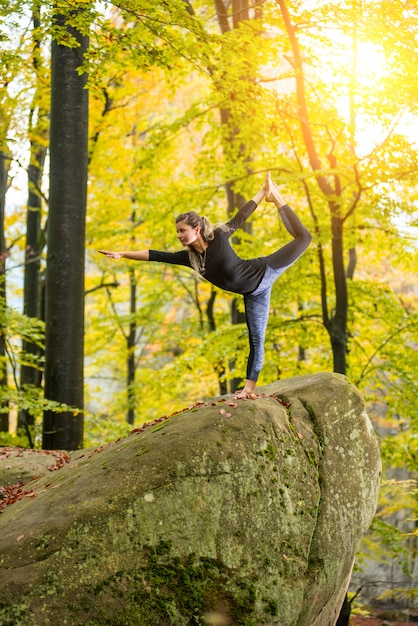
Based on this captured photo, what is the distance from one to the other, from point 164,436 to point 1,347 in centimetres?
805

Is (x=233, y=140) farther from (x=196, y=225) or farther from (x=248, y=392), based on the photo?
(x=248, y=392)

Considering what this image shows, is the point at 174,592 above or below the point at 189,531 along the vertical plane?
below

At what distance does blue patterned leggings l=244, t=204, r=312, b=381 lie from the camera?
586 cm

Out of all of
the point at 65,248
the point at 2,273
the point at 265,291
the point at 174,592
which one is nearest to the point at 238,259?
the point at 265,291

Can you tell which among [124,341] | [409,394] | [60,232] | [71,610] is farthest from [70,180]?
[124,341]

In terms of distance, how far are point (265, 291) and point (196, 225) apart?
106cm

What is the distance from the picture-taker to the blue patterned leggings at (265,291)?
19.2 feet

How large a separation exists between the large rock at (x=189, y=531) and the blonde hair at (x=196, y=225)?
135cm

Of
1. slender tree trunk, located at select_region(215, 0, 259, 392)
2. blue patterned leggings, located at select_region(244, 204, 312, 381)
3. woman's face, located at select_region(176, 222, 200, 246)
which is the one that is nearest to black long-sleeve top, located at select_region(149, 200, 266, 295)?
blue patterned leggings, located at select_region(244, 204, 312, 381)

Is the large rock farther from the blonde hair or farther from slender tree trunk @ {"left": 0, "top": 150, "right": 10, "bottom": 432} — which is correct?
slender tree trunk @ {"left": 0, "top": 150, "right": 10, "bottom": 432}

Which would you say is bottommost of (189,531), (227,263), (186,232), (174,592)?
(174,592)

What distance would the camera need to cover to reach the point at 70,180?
8.78m

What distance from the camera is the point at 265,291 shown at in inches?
234

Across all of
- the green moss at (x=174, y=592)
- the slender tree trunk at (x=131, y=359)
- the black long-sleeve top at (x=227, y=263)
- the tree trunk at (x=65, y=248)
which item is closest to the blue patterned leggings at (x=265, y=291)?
the black long-sleeve top at (x=227, y=263)
